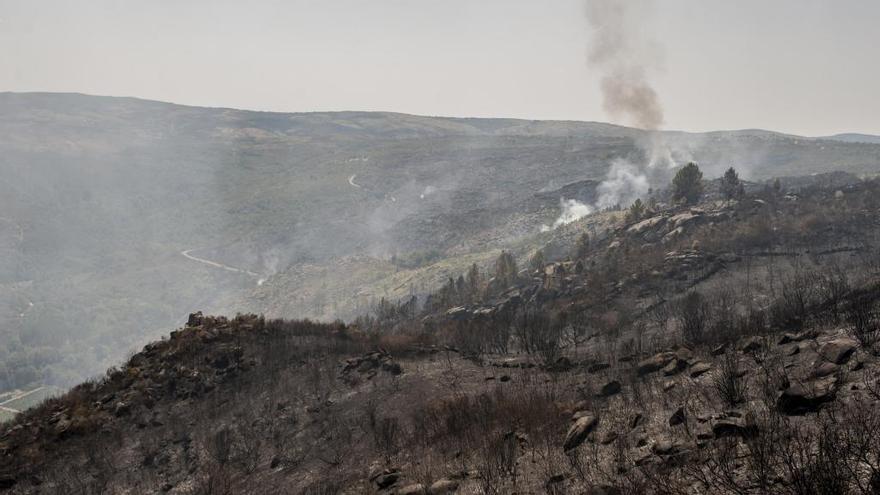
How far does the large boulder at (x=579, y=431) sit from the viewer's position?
1373 cm

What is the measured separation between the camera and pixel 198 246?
194625 millimetres

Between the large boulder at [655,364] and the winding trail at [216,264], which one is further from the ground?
the large boulder at [655,364]

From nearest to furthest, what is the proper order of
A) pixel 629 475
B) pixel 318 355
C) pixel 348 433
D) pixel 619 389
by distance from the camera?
1. pixel 629 475
2. pixel 619 389
3. pixel 348 433
4. pixel 318 355

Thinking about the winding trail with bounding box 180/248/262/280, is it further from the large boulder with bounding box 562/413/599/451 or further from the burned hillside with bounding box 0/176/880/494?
the large boulder with bounding box 562/413/599/451

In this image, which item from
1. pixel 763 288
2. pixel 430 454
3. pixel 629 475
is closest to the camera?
pixel 629 475

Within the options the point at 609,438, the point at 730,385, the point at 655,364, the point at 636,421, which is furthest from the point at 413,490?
the point at 655,364

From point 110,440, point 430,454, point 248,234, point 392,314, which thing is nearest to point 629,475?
point 430,454

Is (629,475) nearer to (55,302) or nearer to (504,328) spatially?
(504,328)

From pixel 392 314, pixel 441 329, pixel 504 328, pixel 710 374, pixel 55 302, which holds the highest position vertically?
pixel 710 374

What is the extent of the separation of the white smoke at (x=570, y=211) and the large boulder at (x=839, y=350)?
121 meters

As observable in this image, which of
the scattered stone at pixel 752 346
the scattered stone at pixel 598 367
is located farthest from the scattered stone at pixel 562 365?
the scattered stone at pixel 752 346

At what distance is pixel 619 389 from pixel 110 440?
2129 centimetres

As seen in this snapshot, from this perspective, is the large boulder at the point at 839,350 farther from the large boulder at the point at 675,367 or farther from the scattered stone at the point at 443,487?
the scattered stone at the point at 443,487

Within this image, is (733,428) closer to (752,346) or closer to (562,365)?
(752,346)
